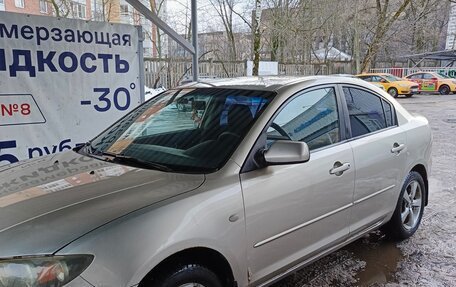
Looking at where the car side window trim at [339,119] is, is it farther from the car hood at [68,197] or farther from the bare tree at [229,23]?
the bare tree at [229,23]

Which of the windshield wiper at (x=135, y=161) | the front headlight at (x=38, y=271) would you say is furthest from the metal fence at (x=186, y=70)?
the front headlight at (x=38, y=271)

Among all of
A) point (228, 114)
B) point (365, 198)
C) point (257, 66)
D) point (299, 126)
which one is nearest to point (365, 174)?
point (365, 198)

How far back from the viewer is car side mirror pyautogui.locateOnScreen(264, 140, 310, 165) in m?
2.38

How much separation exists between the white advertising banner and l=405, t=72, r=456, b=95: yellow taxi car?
2152 centimetres

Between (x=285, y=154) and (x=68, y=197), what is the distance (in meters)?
1.20

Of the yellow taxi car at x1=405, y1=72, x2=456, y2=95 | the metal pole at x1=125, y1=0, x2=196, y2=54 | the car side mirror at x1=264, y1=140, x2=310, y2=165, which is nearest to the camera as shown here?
the car side mirror at x1=264, y1=140, x2=310, y2=165

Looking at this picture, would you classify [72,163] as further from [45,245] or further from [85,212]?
[45,245]

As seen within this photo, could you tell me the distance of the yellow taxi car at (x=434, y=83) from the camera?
2239 centimetres

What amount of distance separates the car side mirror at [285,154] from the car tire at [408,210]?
1.76m

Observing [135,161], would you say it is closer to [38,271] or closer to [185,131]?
[185,131]

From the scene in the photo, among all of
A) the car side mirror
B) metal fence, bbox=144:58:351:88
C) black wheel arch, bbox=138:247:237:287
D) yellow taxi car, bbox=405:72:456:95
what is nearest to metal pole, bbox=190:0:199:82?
metal fence, bbox=144:58:351:88

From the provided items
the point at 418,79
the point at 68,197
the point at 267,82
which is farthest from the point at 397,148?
the point at 418,79

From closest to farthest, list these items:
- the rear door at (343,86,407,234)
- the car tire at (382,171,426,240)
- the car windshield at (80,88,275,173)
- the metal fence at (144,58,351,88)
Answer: the car windshield at (80,88,275,173) < the rear door at (343,86,407,234) < the car tire at (382,171,426,240) < the metal fence at (144,58,351,88)

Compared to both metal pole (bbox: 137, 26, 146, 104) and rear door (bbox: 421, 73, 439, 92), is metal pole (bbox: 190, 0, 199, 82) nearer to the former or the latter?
metal pole (bbox: 137, 26, 146, 104)
